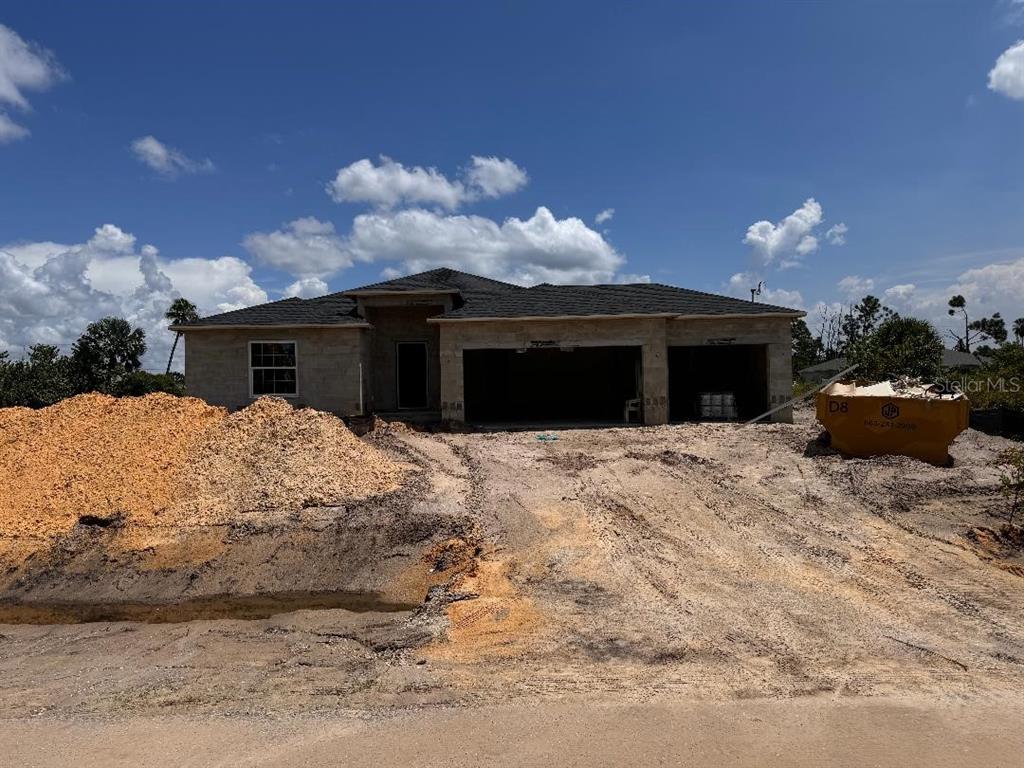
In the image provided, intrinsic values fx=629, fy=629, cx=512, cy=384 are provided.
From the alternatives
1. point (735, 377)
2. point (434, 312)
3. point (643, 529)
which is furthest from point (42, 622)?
point (735, 377)

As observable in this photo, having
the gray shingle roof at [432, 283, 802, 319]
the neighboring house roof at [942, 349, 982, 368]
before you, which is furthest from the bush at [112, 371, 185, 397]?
the neighboring house roof at [942, 349, 982, 368]

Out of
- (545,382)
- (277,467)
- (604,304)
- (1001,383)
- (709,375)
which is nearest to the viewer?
(277,467)

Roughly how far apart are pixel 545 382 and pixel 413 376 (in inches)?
192

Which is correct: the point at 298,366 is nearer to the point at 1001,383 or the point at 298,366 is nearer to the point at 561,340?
the point at 561,340

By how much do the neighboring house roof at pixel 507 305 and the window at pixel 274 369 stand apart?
0.76m

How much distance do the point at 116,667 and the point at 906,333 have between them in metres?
30.2

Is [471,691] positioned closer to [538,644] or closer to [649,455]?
[538,644]

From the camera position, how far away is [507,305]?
706 inches

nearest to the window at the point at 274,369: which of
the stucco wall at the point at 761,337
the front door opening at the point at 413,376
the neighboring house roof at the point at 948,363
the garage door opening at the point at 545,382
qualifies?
the front door opening at the point at 413,376

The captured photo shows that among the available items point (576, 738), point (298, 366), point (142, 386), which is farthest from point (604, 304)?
point (142, 386)

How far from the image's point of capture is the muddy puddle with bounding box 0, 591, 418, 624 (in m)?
7.62

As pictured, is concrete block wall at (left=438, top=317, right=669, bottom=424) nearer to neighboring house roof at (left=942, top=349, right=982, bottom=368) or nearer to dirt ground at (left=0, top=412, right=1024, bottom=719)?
dirt ground at (left=0, top=412, right=1024, bottom=719)

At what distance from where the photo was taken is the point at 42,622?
778 cm

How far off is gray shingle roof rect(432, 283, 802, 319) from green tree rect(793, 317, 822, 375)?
32.3 metres
